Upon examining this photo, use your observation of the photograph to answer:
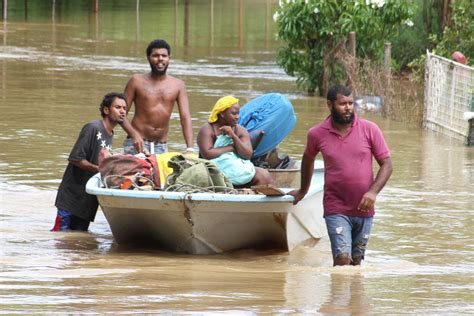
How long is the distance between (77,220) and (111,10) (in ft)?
144

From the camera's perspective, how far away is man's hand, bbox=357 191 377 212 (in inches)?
357

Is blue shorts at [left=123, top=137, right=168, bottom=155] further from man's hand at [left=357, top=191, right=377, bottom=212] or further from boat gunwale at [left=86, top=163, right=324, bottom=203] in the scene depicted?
man's hand at [left=357, top=191, right=377, bottom=212]

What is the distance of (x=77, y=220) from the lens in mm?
11320

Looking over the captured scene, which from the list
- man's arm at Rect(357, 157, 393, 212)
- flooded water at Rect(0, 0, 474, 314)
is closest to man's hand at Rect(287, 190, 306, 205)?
flooded water at Rect(0, 0, 474, 314)

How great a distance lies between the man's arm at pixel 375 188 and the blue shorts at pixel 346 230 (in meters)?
0.18

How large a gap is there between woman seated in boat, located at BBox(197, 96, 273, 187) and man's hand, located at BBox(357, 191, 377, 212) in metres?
1.94

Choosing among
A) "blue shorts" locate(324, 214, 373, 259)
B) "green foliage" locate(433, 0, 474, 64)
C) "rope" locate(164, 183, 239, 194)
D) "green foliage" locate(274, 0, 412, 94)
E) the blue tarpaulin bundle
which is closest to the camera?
"blue shorts" locate(324, 214, 373, 259)

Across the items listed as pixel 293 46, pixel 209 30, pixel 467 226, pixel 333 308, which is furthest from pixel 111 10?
pixel 333 308

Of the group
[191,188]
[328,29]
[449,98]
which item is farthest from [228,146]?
[328,29]

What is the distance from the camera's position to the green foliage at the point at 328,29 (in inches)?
993

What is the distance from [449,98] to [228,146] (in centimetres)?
1022

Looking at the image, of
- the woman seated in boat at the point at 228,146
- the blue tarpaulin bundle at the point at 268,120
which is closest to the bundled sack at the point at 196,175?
the woman seated in boat at the point at 228,146

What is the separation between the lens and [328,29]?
25.5 meters

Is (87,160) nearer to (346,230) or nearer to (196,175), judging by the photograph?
(196,175)
